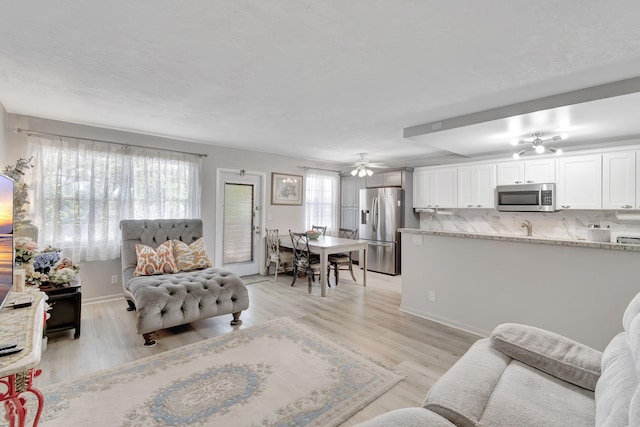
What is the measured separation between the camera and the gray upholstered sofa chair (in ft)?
3.48

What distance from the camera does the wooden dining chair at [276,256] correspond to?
5.42 m

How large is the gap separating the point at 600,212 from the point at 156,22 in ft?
18.9

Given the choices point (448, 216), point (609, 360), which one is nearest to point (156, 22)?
point (609, 360)

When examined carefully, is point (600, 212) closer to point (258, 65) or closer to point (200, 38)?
point (258, 65)

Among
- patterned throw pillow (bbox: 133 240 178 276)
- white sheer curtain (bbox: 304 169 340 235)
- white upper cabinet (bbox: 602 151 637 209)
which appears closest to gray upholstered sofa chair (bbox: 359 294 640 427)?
patterned throw pillow (bbox: 133 240 178 276)

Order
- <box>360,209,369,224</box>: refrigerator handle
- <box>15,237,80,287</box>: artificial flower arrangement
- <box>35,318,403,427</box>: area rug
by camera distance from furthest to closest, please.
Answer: <box>360,209,369,224</box>: refrigerator handle < <box>15,237,80,287</box>: artificial flower arrangement < <box>35,318,403,427</box>: area rug

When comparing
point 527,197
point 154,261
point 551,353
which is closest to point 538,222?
point 527,197

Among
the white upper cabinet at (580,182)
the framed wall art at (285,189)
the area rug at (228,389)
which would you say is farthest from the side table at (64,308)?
the white upper cabinet at (580,182)

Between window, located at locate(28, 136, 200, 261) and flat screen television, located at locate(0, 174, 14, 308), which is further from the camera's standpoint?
window, located at locate(28, 136, 200, 261)

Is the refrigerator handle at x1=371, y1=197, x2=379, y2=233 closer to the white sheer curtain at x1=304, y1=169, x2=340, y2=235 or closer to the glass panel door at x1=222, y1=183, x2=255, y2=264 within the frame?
the white sheer curtain at x1=304, y1=169, x2=340, y2=235

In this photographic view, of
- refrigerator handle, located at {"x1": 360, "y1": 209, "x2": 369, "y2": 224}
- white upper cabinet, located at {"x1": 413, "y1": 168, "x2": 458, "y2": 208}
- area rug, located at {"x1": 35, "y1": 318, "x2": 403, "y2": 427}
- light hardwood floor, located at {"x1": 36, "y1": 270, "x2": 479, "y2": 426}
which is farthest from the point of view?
refrigerator handle, located at {"x1": 360, "y1": 209, "x2": 369, "y2": 224}

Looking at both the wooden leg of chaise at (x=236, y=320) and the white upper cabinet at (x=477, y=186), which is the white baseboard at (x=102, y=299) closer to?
the wooden leg of chaise at (x=236, y=320)

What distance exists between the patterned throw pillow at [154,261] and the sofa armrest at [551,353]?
3469 millimetres

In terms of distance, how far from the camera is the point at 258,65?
231 centimetres
